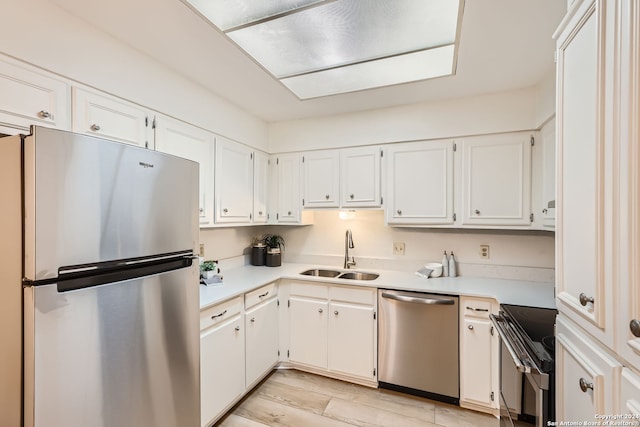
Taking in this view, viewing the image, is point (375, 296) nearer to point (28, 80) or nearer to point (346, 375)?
point (346, 375)

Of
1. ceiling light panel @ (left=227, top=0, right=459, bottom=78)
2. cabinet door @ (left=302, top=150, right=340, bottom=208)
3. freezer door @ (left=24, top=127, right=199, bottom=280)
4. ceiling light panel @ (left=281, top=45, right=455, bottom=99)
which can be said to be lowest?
freezer door @ (left=24, top=127, right=199, bottom=280)

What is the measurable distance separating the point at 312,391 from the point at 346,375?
31cm

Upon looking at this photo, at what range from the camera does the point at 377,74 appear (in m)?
1.99

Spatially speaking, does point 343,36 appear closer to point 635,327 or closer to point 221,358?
point 635,327

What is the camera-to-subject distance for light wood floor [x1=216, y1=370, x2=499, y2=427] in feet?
6.55

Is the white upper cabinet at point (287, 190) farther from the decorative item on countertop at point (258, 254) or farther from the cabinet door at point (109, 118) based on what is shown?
the cabinet door at point (109, 118)

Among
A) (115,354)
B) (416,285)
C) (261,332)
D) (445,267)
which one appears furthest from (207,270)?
(445,267)

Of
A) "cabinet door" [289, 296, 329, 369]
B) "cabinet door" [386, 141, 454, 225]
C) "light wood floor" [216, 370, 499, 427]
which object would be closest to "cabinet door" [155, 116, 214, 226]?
"cabinet door" [289, 296, 329, 369]

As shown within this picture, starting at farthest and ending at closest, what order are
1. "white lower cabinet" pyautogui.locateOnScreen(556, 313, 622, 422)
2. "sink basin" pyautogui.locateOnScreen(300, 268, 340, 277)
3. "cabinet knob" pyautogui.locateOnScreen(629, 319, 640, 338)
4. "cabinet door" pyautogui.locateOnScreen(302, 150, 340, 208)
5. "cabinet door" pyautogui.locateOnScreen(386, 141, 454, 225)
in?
"sink basin" pyautogui.locateOnScreen(300, 268, 340, 277) → "cabinet door" pyautogui.locateOnScreen(302, 150, 340, 208) → "cabinet door" pyautogui.locateOnScreen(386, 141, 454, 225) → "white lower cabinet" pyautogui.locateOnScreen(556, 313, 622, 422) → "cabinet knob" pyautogui.locateOnScreen(629, 319, 640, 338)

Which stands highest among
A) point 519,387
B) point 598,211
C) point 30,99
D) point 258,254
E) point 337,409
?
point 30,99

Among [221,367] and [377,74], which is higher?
[377,74]

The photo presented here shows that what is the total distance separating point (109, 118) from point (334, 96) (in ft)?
5.12

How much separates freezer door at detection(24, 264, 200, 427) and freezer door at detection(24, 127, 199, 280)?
0.12 meters

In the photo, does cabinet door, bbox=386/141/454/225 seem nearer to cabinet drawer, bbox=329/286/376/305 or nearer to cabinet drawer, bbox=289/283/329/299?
cabinet drawer, bbox=329/286/376/305
